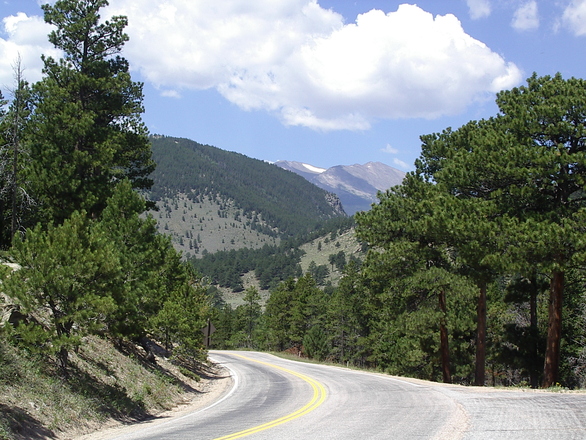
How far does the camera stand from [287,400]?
658 inches

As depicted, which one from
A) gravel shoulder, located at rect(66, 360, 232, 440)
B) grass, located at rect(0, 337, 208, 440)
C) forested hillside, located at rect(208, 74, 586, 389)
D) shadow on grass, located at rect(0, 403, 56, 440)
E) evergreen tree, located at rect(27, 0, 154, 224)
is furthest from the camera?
evergreen tree, located at rect(27, 0, 154, 224)

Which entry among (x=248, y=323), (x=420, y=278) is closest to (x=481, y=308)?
(x=420, y=278)

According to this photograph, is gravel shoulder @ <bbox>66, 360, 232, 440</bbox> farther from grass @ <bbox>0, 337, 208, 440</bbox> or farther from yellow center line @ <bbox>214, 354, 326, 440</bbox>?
yellow center line @ <bbox>214, 354, 326, 440</bbox>

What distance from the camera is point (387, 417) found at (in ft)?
36.7

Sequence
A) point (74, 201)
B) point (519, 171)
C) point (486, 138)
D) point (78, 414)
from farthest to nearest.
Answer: point (74, 201)
point (486, 138)
point (519, 171)
point (78, 414)

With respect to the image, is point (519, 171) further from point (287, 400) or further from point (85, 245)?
point (85, 245)

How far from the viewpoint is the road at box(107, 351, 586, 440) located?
9094mm

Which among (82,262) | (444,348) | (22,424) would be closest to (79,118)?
(82,262)

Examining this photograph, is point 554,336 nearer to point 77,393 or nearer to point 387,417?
point 387,417

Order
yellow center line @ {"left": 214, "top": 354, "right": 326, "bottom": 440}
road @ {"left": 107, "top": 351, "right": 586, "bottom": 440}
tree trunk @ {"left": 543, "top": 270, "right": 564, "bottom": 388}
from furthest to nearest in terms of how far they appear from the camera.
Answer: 1. tree trunk @ {"left": 543, "top": 270, "right": 564, "bottom": 388}
2. yellow center line @ {"left": 214, "top": 354, "right": 326, "bottom": 440}
3. road @ {"left": 107, "top": 351, "right": 586, "bottom": 440}

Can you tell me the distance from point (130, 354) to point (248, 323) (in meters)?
77.5

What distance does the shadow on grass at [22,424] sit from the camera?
9.28 meters

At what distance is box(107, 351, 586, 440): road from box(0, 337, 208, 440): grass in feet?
5.04

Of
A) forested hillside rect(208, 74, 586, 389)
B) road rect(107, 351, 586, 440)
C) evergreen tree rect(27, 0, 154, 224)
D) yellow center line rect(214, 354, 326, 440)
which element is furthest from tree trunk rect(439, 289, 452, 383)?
evergreen tree rect(27, 0, 154, 224)
